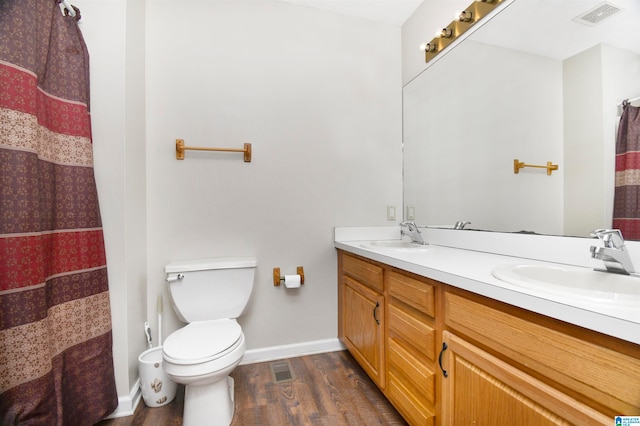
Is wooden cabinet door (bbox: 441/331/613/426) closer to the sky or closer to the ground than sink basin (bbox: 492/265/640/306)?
closer to the ground

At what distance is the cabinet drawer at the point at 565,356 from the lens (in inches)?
20.8

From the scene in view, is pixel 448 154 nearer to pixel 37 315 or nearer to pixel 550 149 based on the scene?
pixel 550 149

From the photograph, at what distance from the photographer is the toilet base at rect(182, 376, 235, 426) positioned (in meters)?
1.29

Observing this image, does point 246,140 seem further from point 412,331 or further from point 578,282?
point 578,282

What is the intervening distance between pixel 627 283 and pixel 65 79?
87.0 inches

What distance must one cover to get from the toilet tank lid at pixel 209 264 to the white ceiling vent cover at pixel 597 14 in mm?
1868

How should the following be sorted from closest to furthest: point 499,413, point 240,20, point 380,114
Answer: point 499,413 → point 240,20 → point 380,114

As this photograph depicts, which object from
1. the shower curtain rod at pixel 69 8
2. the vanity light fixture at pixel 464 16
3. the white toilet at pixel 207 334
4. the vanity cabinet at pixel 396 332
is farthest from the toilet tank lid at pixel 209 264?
the vanity light fixture at pixel 464 16

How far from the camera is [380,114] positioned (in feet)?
7.16

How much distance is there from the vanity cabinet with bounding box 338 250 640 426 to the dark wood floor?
0.49 feet

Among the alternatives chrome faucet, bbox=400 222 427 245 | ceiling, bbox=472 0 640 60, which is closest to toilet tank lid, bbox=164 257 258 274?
chrome faucet, bbox=400 222 427 245

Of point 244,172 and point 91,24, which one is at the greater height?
point 91,24

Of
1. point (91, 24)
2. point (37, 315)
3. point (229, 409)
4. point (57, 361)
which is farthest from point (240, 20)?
point (229, 409)

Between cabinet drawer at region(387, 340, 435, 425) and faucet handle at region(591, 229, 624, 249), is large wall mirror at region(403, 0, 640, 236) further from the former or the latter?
cabinet drawer at region(387, 340, 435, 425)
